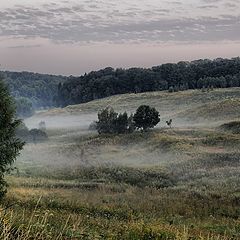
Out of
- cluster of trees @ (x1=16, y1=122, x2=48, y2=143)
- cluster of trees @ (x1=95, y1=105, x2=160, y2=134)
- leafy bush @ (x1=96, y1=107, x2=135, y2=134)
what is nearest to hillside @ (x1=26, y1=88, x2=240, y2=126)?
cluster of trees @ (x1=95, y1=105, x2=160, y2=134)

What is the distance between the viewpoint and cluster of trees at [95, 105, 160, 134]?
80188 mm

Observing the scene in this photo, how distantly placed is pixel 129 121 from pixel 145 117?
184 inches

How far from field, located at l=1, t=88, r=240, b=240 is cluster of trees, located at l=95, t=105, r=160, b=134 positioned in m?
4.16

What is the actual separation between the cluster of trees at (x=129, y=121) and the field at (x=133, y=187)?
4.16 metres

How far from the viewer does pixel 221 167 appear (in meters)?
46.4

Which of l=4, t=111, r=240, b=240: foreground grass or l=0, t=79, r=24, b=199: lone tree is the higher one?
l=0, t=79, r=24, b=199: lone tree

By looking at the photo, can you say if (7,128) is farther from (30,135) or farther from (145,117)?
(30,135)

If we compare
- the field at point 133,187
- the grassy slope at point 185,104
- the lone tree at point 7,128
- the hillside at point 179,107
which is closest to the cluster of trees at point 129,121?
the field at point 133,187

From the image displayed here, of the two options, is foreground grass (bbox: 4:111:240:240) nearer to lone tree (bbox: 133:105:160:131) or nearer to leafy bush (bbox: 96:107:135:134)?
lone tree (bbox: 133:105:160:131)

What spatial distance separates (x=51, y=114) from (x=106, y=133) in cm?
7985

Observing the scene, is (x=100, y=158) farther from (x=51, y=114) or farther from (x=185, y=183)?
(x=51, y=114)

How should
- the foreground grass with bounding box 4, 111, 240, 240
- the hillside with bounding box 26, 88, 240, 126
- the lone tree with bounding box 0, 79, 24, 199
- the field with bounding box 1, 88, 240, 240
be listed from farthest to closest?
1. the hillside with bounding box 26, 88, 240, 126
2. the lone tree with bounding box 0, 79, 24, 199
3. the field with bounding box 1, 88, 240, 240
4. the foreground grass with bounding box 4, 111, 240, 240

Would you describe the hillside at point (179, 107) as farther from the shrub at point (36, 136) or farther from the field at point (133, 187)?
the shrub at point (36, 136)

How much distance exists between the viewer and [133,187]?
3859cm
